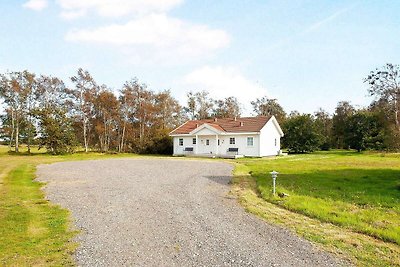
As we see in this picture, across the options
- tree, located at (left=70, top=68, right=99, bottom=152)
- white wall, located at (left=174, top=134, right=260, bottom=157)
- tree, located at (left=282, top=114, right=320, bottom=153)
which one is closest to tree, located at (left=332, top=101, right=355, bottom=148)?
tree, located at (left=282, top=114, right=320, bottom=153)

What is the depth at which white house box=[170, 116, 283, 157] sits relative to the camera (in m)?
35.1

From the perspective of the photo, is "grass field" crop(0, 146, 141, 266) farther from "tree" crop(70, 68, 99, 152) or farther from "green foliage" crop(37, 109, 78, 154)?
"tree" crop(70, 68, 99, 152)

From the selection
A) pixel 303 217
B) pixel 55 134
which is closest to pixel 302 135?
pixel 55 134

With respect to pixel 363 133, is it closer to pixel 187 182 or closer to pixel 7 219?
pixel 187 182

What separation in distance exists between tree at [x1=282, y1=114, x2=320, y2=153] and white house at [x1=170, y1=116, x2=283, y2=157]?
5.40 m

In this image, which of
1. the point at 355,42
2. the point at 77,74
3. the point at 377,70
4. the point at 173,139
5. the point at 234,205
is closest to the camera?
the point at 234,205

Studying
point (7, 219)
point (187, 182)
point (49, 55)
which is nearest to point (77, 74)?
point (49, 55)

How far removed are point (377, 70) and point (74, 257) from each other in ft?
102

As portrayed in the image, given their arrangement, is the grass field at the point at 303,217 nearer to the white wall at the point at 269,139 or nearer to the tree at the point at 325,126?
the white wall at the point at 269,139

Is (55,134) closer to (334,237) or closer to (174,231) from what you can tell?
(174,231)

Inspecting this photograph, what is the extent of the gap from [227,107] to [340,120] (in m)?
21.8

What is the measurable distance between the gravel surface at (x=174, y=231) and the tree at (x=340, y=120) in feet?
161

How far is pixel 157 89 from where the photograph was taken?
52125 millimetres

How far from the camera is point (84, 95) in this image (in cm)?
4516
